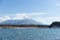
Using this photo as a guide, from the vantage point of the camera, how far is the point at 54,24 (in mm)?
198375

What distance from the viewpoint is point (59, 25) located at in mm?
195875

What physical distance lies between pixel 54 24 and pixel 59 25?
4.86 meters
